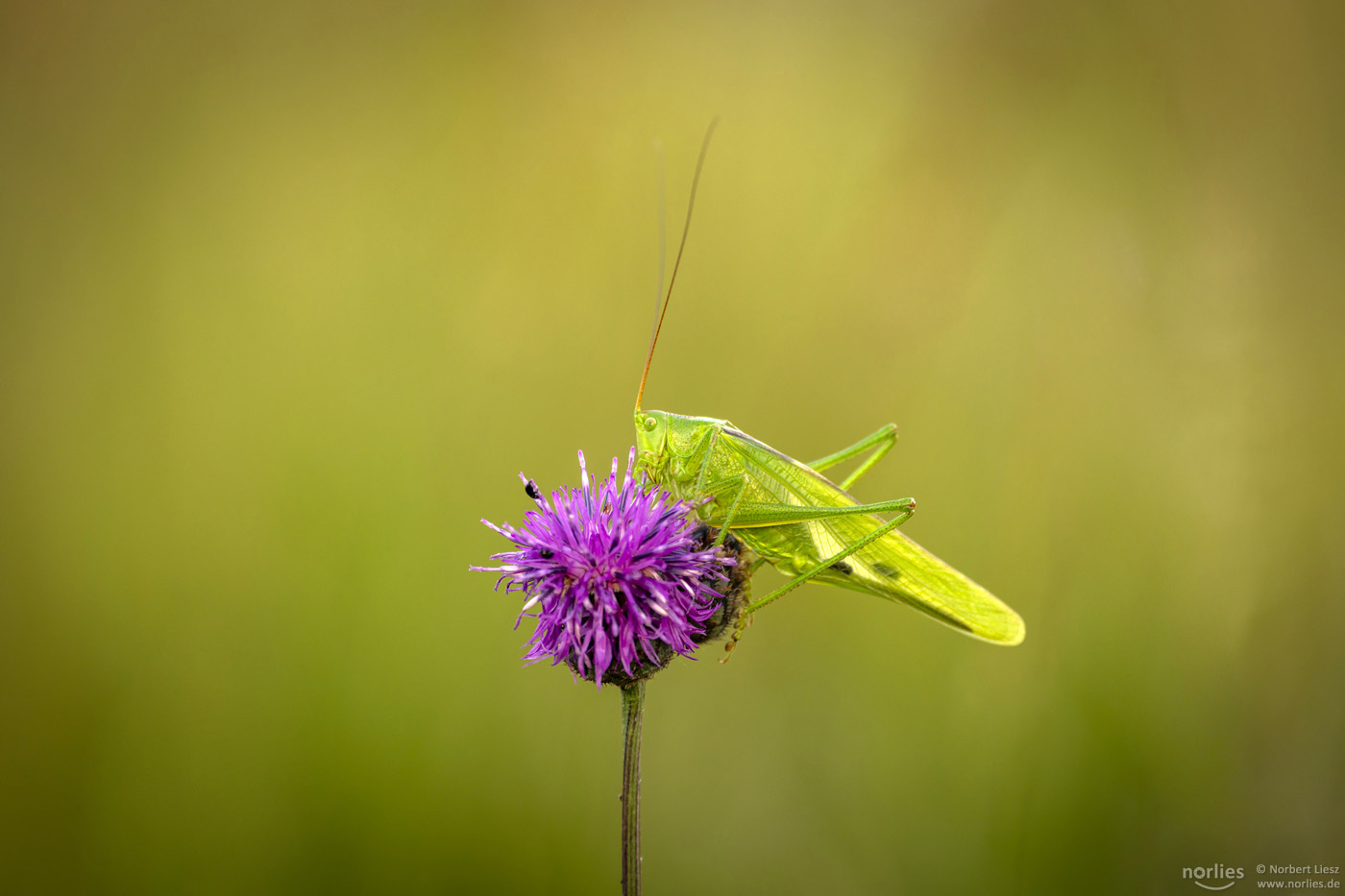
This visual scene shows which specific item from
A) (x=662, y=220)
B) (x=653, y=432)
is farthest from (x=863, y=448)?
(x=662, y=220)

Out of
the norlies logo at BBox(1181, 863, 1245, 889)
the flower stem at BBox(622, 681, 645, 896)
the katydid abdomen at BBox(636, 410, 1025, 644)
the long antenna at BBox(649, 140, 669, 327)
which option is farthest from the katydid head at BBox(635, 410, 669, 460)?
the norlies logo at BBox(1181, 863, 1245, 889)

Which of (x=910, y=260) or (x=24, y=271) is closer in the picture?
(x=24, y=271)

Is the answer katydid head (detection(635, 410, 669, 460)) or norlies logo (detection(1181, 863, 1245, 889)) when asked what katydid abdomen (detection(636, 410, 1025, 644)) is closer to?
katydid head (detection(635, 410, 669, 460))

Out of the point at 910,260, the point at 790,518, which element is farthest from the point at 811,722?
the point at 910,260

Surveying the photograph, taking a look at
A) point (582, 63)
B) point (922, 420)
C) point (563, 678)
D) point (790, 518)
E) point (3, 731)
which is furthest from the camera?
point (582, 63)

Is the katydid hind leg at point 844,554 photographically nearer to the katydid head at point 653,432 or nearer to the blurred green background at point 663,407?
the katydid head at point 653,432

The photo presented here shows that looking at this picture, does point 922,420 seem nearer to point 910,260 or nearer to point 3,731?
point 910,260

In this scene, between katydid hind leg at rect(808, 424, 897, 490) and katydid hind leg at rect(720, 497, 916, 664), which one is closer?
katydid hind leg at rect(720, 497, 916, 664)
